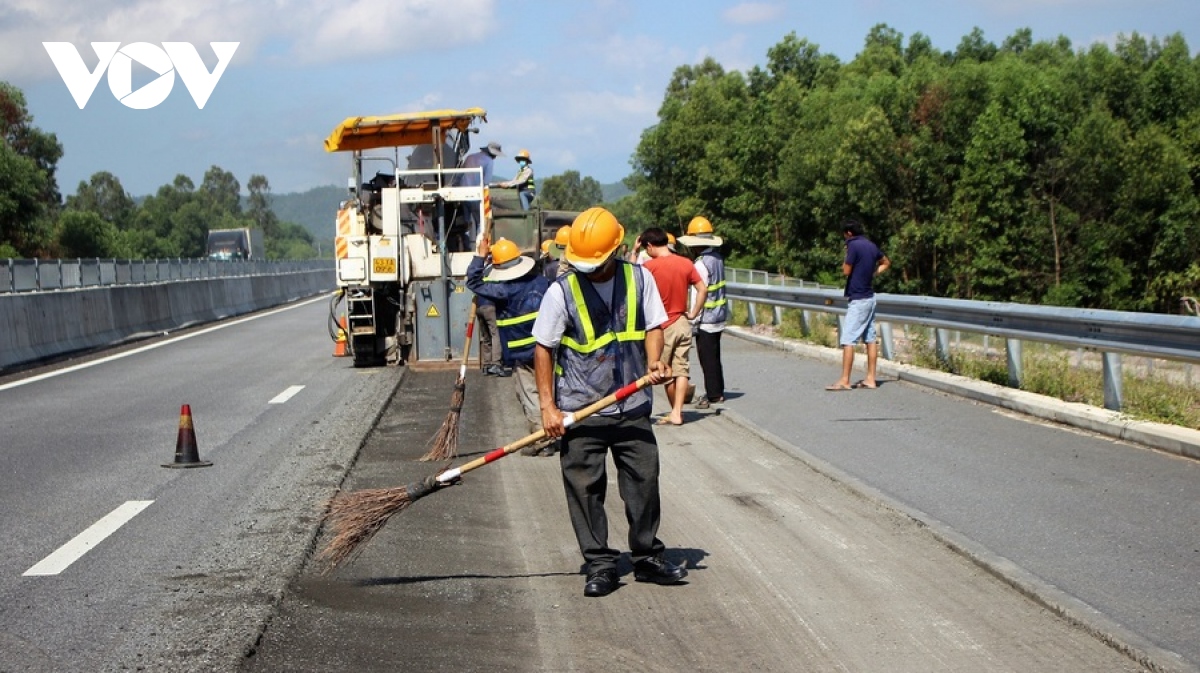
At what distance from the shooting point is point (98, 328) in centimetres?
2319

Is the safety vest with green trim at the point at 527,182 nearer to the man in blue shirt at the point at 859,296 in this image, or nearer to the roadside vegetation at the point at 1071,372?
the roadside vegetation at the point at 1071,372

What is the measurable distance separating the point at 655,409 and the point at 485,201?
6.57 metres

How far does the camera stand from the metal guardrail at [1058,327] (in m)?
10.6

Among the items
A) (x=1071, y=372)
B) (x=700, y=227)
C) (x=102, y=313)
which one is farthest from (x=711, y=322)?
(x=102, y=313)

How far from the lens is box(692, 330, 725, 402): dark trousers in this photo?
1344 cm

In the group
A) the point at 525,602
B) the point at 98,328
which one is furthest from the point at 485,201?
A: the point at 525,602

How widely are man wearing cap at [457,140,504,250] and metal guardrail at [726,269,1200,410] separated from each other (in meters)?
5.41

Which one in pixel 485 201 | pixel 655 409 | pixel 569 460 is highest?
pixel 485 201

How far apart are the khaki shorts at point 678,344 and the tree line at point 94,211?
172ft

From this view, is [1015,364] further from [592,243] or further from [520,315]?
[592,243]

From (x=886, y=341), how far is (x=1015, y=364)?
4.02 meters

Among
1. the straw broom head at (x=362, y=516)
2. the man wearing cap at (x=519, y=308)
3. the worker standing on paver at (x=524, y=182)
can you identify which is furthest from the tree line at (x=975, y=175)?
the straw broom head at (x=362, y=516)

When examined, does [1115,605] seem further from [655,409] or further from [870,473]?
[655,409]

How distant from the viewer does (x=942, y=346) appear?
15.4 m
